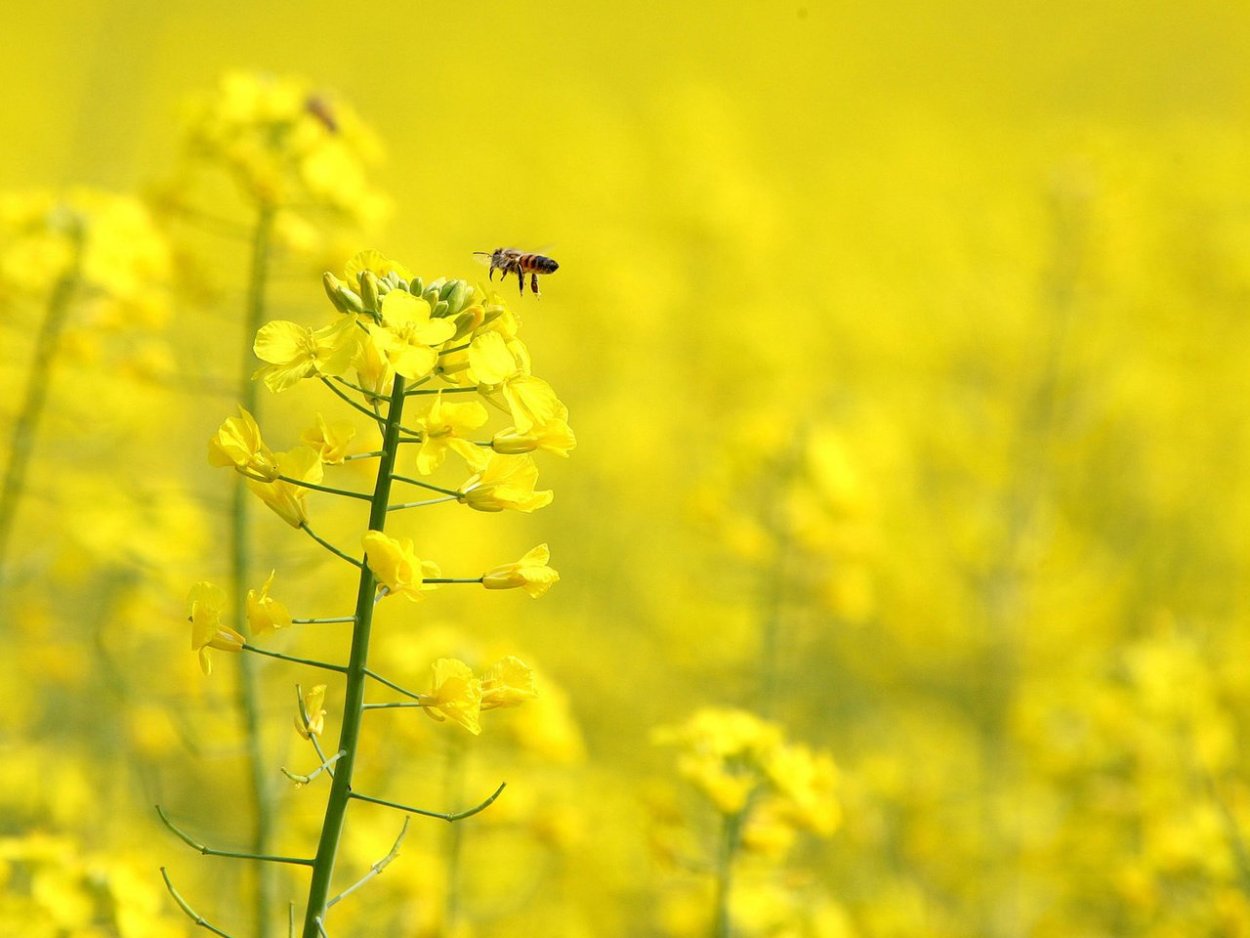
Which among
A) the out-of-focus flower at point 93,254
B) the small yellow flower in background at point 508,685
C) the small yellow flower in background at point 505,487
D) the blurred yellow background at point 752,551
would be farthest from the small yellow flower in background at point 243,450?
the out-of-focus flower at point 93,254

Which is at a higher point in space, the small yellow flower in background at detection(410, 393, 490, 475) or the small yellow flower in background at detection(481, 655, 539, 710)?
the small yellow flower in background at detection(410, 393, 490, 475)

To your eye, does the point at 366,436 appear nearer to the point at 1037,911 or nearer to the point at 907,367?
the point at 1037,911

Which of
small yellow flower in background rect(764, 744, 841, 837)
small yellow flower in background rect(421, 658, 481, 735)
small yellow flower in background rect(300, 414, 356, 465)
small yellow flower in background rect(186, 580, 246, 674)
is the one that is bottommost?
small yellow flower in background rect(764, 744, 841, 837)

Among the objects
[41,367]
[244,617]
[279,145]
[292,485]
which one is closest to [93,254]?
[41,367]

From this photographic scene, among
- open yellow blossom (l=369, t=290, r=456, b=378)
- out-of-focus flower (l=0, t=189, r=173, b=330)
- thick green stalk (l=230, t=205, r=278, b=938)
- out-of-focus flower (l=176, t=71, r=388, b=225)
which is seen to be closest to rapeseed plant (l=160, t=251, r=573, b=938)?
open yellow blossom (l=369, t=290, r=456, b=378)

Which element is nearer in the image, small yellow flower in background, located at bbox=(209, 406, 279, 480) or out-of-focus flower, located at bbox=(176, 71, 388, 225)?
small yellow flower in background, located at bbox=(209, 406, 279, 480)

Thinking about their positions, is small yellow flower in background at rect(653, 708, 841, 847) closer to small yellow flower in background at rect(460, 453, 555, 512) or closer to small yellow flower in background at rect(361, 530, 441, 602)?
small yellow flower in background at rect(460, 453, 555, 512)

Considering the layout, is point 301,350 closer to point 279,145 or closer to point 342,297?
point 342,297
